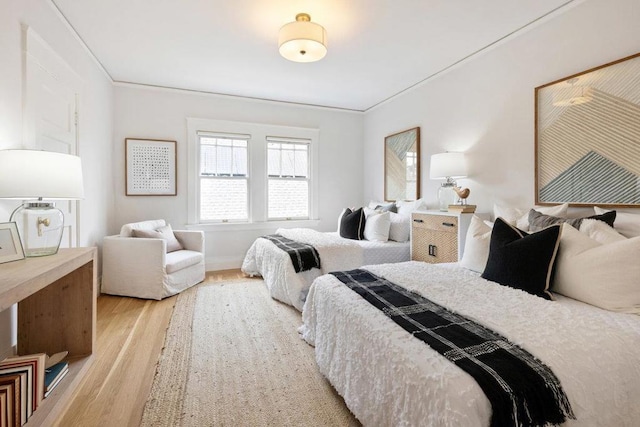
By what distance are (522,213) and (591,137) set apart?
0.69 m

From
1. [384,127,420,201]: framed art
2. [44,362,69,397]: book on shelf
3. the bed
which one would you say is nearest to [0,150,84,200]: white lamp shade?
[44,362,69,397]: book on shelf

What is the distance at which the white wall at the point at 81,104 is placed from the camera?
1805 mm

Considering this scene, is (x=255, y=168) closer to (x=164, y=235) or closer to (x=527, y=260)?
(x=164, y=235)

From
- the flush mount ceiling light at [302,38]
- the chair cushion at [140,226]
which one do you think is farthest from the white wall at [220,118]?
the flush mount ceiling light at [302,38]

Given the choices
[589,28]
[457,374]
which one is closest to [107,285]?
[457,374]

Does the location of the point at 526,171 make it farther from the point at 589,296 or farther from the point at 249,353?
the point at 249,353

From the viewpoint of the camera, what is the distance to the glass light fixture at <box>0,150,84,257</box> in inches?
63.3

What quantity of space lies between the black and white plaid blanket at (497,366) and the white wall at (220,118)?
11.9 ft

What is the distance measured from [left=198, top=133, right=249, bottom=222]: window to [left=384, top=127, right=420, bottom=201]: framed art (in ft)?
7.05

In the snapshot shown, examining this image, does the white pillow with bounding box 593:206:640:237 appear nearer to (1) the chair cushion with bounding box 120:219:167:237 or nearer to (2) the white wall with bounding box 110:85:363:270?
(2) the white wall with bounding box 110:85:363:270

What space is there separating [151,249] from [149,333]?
1040mm

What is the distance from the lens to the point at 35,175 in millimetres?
1654

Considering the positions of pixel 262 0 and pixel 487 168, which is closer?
pixel 262 0

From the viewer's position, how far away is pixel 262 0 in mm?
2271
